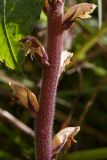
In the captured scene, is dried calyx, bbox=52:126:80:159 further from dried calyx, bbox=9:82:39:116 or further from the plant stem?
dried calyx, bbox=9:82:39:116

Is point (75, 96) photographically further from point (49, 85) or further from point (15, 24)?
point (15, 24)

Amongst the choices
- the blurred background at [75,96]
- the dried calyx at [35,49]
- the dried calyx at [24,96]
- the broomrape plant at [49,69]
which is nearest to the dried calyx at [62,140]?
the broomrape plant at [49,69]

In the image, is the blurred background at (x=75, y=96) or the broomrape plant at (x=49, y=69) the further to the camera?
the blurred background at (x=75, y=96)

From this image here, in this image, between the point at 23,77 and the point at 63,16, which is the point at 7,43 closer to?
the point at 63,16

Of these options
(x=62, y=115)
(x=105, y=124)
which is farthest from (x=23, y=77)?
(x=105, y=124)

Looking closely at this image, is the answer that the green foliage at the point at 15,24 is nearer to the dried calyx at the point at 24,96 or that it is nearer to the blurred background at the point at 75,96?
the dried calyx at the point at 24,96
